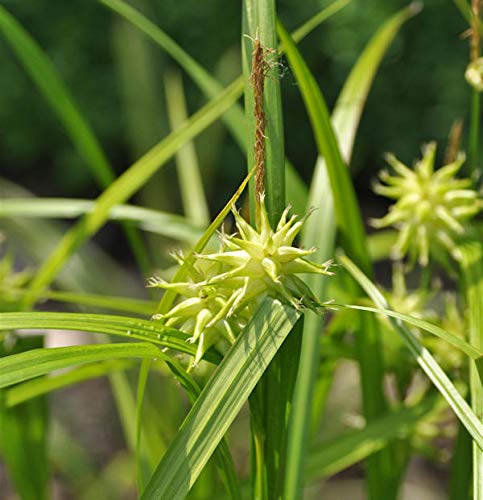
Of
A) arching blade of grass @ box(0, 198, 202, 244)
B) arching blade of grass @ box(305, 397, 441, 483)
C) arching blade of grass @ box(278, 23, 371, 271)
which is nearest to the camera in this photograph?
arching blade of grass @ box(278, 23, 371, 271)

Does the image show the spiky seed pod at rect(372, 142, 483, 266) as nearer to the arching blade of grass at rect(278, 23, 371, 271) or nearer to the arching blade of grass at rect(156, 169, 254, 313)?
the arching blade of grass at rect(278, 23, 371, 271)

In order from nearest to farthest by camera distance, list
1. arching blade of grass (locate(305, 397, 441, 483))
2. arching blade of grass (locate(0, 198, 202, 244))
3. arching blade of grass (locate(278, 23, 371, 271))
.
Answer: arching blade of grass (locate(278, 23, 371, 271)) → arching blade of grass (locate(305, 397, 441, 483)) → arching blade of grass (locate(0, 198, 202, 244))

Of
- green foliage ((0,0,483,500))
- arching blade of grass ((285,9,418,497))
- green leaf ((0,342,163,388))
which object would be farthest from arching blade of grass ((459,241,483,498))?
green leaf ((0,342,163,388))

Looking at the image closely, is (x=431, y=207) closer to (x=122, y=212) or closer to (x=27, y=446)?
(x=122, y=212)

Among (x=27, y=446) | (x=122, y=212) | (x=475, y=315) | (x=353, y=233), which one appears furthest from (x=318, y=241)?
(x=27, y=446)

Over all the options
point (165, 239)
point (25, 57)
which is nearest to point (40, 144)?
point (165, 239)

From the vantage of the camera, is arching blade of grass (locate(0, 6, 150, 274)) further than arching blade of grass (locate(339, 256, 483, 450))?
Yes
